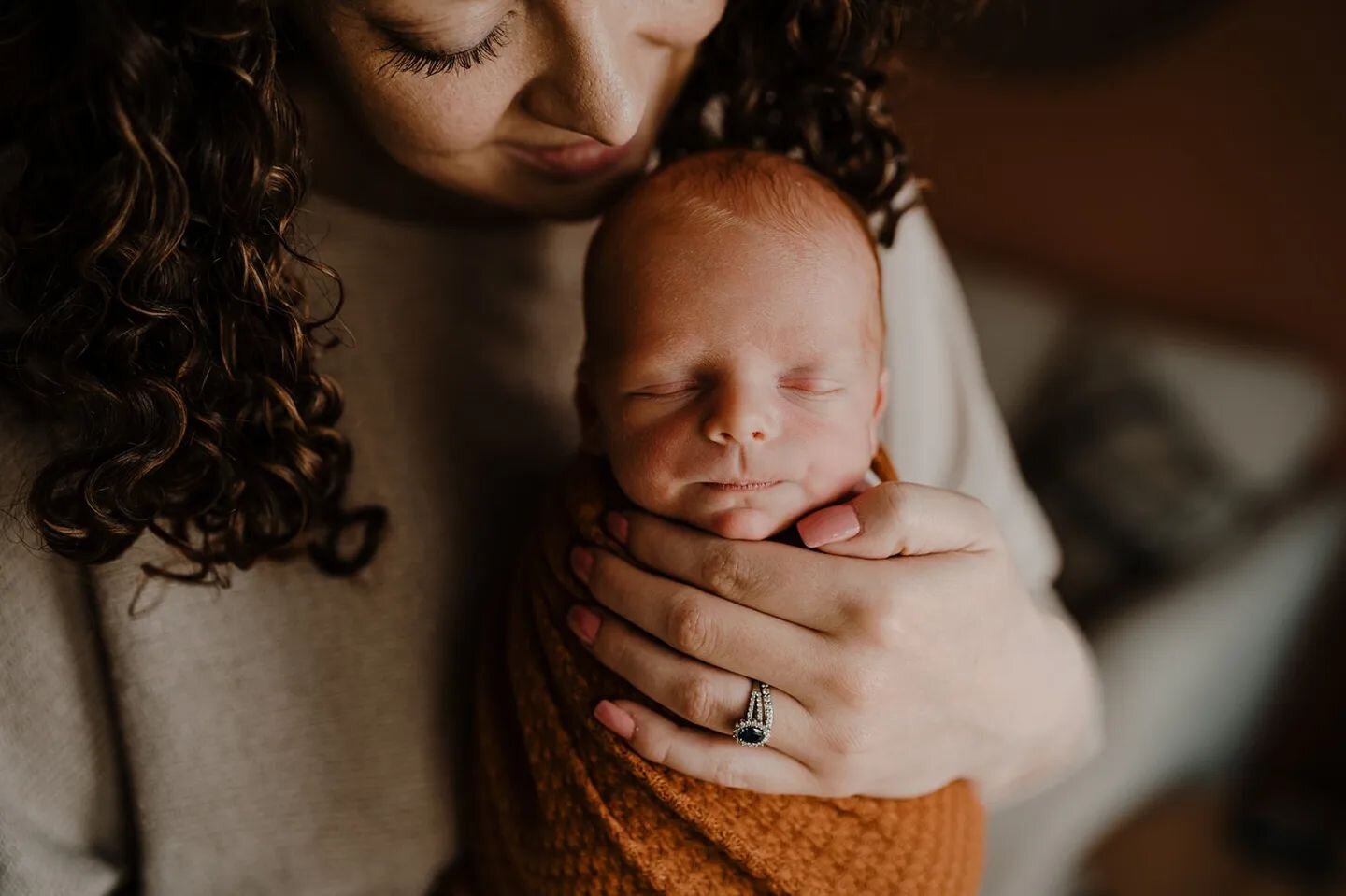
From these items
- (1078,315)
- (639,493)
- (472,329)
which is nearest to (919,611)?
(639,493)

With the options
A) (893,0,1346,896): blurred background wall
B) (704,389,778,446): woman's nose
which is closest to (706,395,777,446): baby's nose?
(704,389,778,446): woman's nose

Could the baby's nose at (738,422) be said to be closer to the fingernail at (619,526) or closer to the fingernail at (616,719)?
the fingernail at (619,526)

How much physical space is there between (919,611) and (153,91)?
0.65 m

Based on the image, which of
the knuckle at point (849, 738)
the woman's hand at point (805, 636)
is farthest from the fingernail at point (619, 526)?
the knuckle at point (849, 738)

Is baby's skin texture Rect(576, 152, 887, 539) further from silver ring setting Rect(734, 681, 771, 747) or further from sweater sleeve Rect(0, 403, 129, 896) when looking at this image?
sweater sleeve Rect(0, 403, 129, 896)

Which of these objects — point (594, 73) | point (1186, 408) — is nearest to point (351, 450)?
point (594, 73)

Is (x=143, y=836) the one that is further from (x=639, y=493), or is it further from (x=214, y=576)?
(x=639, y=493)

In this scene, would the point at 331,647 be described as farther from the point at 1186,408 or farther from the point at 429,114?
the point at 1186,408

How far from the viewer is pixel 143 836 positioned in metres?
0.87

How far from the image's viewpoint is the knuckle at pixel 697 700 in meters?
0.78

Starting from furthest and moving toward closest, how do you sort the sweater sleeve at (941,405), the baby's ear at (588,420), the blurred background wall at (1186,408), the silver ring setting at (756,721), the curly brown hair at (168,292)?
the blurred background wall at (1186,408) → the sweater sleeve at (941,405) → the baby's ear at (588,420) → the silver ring setting at (756,721) → the curly brown hair at (168,292)

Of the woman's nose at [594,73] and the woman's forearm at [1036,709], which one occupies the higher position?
the woman's nose at [594,73]

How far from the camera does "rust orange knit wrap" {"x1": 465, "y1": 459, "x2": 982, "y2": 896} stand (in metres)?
0.79

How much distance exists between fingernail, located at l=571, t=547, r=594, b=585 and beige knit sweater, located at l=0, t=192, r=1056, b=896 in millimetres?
163
